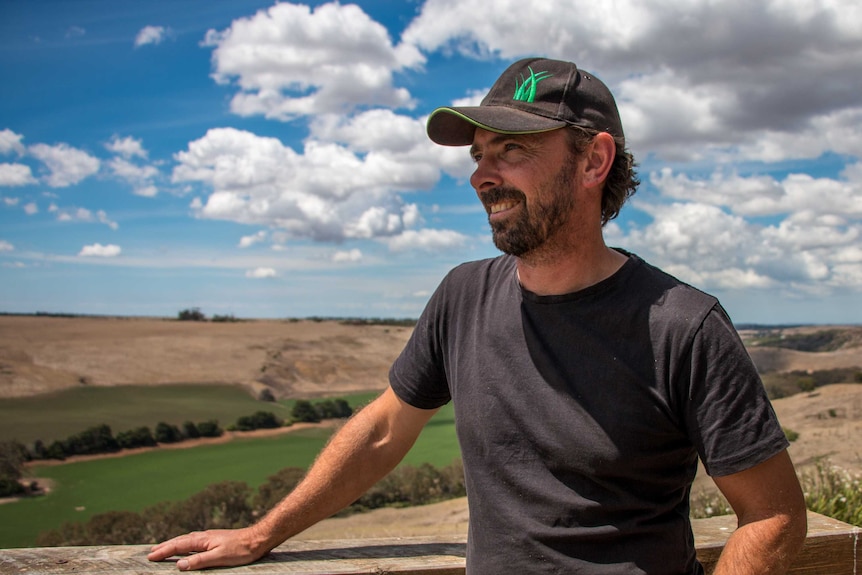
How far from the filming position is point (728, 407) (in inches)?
62.8

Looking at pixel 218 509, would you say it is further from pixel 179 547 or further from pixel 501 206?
pixel 501 206

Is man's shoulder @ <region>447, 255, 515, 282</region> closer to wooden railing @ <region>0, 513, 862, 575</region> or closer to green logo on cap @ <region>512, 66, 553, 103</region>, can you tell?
green logo on cap @ <region>512, 66, 553, 103</region>

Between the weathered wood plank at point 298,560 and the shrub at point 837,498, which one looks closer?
the weathered wood plank at point 298,560

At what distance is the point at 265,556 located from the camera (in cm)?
211

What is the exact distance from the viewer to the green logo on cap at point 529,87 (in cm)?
195

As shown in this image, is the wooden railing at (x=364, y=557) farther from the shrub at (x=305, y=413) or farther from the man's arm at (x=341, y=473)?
the shrub at (x=305, y=413)

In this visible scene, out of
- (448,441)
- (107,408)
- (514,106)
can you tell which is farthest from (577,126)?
(107,408)

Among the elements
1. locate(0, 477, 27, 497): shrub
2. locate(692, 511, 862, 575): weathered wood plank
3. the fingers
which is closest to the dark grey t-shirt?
locate(692, 511, 862, 575): weathered wood plank

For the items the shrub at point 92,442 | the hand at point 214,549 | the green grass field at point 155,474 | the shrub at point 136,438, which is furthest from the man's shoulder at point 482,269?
the shrub at point 136,438

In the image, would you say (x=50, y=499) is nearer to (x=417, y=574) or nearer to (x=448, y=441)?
(x=448, y=441)

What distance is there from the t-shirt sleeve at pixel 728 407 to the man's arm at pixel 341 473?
0.98 m

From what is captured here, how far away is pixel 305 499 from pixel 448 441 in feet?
83.0

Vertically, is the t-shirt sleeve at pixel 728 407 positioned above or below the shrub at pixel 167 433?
above

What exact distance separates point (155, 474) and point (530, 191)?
72.6ft
